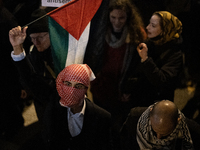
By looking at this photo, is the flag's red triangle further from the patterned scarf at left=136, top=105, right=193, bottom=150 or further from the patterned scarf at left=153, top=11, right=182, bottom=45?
the patterned scarf at left=136, top=105, right=193, bottom=150

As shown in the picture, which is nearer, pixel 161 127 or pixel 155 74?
pixel 161 127

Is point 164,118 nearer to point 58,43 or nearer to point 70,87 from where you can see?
point 70,87

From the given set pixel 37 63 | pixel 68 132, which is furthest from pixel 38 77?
pixel 68 132

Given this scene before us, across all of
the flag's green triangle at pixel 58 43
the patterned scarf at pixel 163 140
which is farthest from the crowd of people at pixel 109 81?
the flag's green triangle at pixel 58 43

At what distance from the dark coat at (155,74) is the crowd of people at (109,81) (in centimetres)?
1

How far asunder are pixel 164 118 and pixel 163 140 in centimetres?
27

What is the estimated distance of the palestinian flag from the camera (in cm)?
216

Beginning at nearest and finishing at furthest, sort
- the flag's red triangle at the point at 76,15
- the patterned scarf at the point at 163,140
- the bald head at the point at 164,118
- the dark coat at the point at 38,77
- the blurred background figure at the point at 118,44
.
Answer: the bald head at the point at 164,118 → the patterned scarf at the point at 163,140 → the flag's red triangle at the point at 76,15 → the dark coat at the point at 38,77 → the blurred background figure at the point at 118,44

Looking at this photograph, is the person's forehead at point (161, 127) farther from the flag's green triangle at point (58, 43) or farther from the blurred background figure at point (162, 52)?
the flag's green triangle at point (58, 43)

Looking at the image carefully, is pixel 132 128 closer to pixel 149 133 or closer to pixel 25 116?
pixel 149 133

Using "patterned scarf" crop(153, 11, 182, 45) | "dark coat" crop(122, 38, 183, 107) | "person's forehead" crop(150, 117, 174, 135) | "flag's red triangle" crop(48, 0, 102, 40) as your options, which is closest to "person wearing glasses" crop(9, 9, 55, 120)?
"flag's red triangle" crop(48, 0, 102, 40)

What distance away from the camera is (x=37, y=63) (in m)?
2.69

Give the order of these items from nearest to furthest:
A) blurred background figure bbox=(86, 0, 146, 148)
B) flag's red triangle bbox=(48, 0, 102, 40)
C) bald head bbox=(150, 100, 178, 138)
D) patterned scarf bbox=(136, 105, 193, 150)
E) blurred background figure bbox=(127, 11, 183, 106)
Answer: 1. bald head bbox=(150, 100, 178, 138)
2. patterned scarf bbox=(136, 105, 193, 150)
3. flag's red triangle bbox=(48, 0, 102, 40)
4. blurred background figure bbox=(127, 11, 183, 106)
5. blurred background figure bbox=(86, 0, 146, 148)

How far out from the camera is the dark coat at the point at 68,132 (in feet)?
7.26
